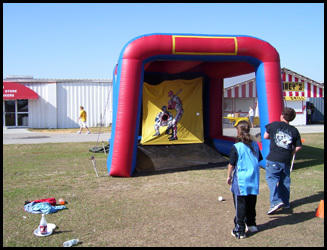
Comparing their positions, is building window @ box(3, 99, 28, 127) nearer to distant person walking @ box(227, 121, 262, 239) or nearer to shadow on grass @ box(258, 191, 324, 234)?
shadow on grass @ box(258, 191, 324, 234)

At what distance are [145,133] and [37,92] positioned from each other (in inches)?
585

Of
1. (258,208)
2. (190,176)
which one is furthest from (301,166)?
(258,208)

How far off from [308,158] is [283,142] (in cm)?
540

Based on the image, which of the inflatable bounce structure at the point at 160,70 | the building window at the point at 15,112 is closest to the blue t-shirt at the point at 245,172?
the inflatable bounce structure at the point at 160,70

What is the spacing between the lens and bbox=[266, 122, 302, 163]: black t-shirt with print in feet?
16.5

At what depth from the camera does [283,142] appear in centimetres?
505

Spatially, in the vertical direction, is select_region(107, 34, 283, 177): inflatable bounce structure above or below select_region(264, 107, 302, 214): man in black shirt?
above

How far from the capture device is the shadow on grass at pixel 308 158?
29.1 ft

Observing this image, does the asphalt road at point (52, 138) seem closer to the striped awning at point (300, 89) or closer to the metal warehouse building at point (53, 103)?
the metal warehouse building at point (53, 103)

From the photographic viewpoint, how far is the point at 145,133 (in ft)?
32.7

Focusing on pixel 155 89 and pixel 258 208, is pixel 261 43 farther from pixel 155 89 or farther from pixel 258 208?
pixel 258 208

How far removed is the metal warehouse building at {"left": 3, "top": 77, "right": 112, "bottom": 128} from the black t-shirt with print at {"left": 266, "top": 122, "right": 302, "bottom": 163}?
1803 cm

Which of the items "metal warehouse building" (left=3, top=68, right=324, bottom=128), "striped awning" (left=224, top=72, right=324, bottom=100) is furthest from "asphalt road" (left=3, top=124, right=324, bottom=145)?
"striped awning" (left=224, top=72, right=324, bottom=100)

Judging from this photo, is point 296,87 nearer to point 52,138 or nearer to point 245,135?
point 52,138
